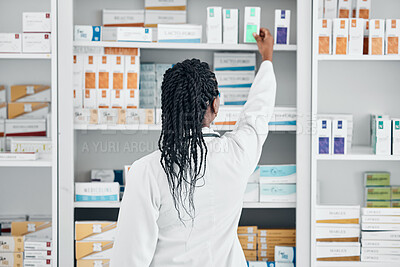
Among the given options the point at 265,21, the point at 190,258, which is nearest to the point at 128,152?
the point at 265,21

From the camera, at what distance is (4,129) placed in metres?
2.43

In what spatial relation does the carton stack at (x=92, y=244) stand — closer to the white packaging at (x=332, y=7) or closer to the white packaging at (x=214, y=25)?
the white packaging at (x=214, y=25)

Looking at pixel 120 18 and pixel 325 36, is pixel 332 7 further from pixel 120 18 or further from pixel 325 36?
pixel 120 18

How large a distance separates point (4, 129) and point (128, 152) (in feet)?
2.41

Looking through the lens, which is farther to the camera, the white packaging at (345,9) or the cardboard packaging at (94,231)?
the white packaging at (345,9)

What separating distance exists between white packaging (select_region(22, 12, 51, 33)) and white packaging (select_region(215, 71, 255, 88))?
37.5 inches

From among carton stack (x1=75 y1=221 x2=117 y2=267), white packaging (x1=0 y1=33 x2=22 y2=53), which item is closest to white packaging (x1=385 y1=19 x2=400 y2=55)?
carton stack (x1=75 y1=221 x2=117 y2=267)

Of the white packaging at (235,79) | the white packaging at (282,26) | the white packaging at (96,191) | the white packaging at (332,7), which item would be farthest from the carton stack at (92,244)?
the white packaging at (332,7)

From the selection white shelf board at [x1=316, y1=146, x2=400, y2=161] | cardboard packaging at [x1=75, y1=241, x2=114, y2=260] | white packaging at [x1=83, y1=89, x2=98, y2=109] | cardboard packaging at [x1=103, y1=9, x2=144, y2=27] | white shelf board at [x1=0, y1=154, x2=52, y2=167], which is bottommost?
cardboard packaging at [x1=75, y1=241, x2=114, y2=260]

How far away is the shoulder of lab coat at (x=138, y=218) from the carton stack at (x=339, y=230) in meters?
1.22

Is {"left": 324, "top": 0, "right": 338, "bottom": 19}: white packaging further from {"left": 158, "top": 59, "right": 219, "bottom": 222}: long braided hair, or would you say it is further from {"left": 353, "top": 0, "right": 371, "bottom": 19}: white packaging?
{"left": 158, "top": 59, "right": 219, "bottom": 222}: long braided hair

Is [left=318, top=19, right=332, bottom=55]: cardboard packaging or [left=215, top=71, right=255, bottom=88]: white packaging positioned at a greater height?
[left=318, top=19, right=332, bottom=55]: cardboard packaging

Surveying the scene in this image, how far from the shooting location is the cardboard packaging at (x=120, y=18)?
2.42 metres

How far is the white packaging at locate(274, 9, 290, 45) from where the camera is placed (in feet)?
7.07
